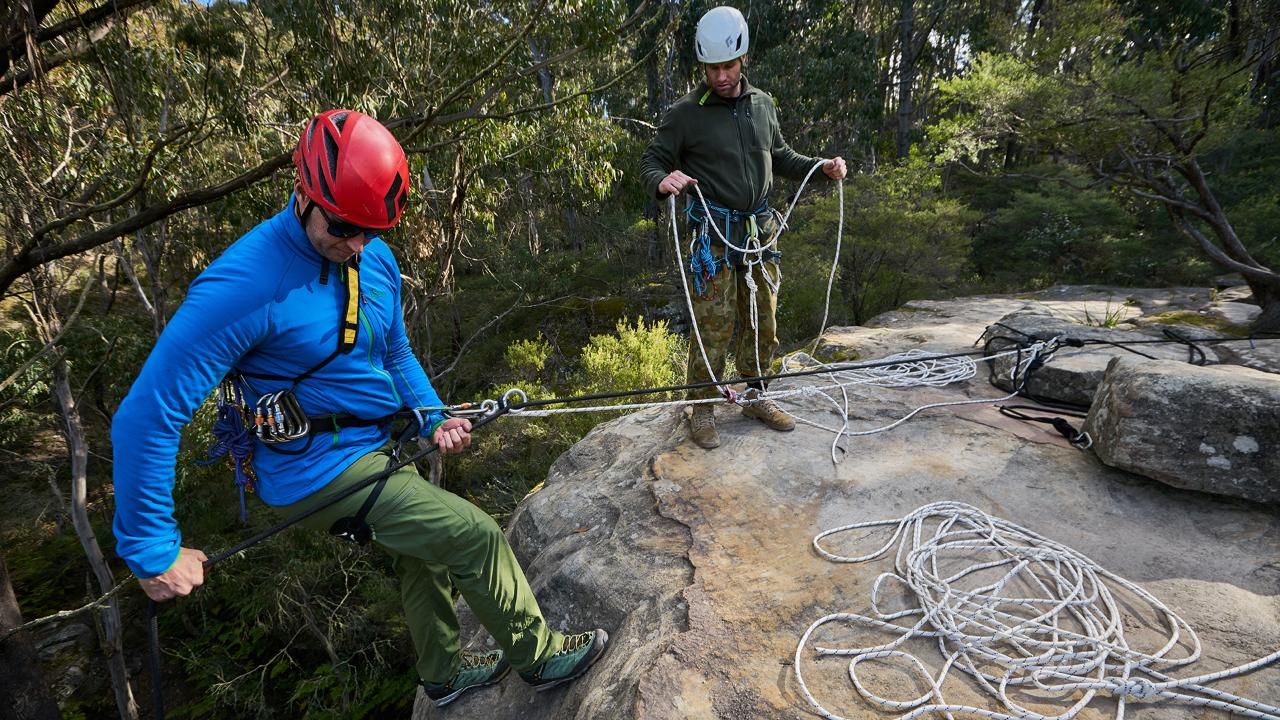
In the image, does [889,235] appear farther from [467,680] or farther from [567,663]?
[467,680]

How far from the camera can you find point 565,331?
13.6 meters

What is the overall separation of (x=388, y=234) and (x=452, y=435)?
591 centimetres

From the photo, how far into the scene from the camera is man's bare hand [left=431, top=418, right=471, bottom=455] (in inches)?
75.2

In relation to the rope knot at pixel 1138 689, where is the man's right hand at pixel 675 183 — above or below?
above

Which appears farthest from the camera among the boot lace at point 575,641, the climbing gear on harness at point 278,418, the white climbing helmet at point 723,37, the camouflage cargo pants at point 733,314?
the camouflage cargo pants at point 733,314

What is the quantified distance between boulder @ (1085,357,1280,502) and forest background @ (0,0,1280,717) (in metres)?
3.12

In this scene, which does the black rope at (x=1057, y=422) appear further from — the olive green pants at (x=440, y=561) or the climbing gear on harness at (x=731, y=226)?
the olive green pants at (x=440, y=561)

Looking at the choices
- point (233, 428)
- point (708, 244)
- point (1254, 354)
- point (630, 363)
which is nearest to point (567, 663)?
point (233, 428)

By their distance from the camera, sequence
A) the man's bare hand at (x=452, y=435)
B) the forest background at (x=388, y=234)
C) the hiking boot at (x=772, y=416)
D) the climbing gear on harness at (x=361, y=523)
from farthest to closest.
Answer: the forest background at (x=388, y=234) < the hiking boot at (x=772, y=416) < the man's bare hand at (x=452, y=435) < the climbing gear on harness at (x=361, y=523)

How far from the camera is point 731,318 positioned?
10.1ft

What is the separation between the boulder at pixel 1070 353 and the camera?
126 inches

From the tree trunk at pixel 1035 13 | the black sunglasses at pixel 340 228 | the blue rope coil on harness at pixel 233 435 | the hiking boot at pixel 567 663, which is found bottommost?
the hiking boot at pixel 567 663

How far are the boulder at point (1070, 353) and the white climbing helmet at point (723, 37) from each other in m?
2.36

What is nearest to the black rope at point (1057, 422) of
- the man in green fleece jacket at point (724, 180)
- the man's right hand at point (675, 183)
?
the man in green fleece jacket at point (724, 180)
